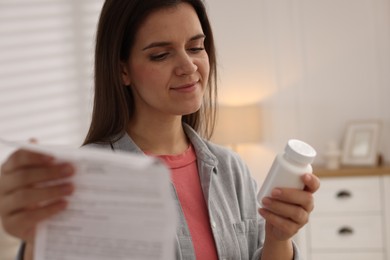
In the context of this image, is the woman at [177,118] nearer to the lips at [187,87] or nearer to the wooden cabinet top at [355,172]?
the lips at [187,87]

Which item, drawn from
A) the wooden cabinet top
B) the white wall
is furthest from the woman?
the white wall

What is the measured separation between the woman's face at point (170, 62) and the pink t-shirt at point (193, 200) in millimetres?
138

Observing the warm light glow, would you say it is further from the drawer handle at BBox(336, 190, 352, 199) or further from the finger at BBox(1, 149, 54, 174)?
the finger at BBox(1, 149, 54, 174)

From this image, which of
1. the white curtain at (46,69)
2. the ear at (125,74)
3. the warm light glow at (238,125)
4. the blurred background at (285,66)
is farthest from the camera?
the warm light glow at (238,125)

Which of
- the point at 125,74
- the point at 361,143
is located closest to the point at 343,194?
the point at 361,143

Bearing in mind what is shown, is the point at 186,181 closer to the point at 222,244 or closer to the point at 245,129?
the point at 222,244

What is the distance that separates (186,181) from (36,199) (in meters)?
0.71

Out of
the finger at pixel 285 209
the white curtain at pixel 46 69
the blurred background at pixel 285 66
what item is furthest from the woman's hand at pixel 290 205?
the blurred background at pixel 285 66

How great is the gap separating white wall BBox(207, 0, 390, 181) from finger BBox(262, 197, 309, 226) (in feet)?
11.4

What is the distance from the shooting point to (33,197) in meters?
0.74

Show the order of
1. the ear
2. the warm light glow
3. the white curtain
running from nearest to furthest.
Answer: the ear
the white curtain
the warm light glow

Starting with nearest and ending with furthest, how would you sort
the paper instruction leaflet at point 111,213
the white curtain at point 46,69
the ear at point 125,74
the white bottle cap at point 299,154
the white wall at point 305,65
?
the paper instruction leaflet at point 111,213 < the white bottle cap at point 299,154 < the ear at point 125,74 < the white curtain at point 46,69 < the white wall at point 305,65

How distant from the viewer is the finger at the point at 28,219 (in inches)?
29.2

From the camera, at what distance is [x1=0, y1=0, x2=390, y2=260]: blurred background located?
415 centimetres
